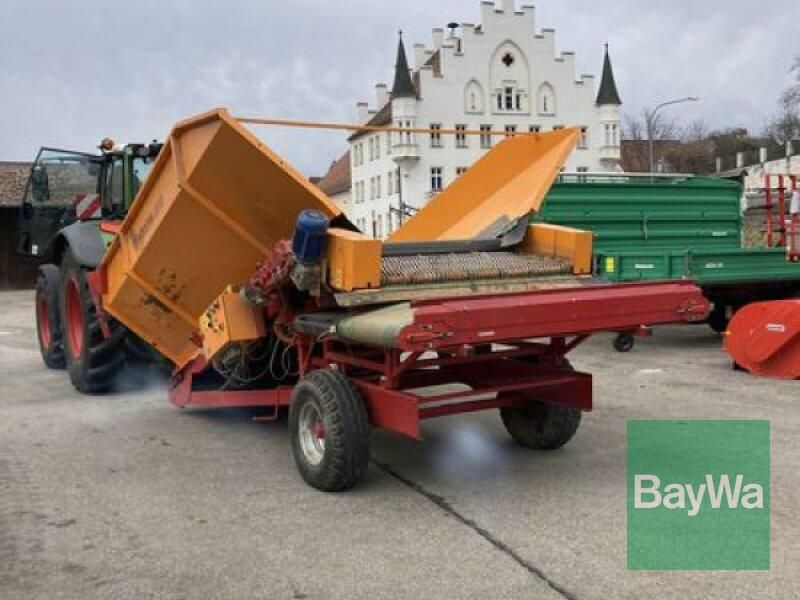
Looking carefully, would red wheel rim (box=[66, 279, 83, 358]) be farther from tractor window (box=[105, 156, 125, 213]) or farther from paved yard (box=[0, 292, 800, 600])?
paved yard (box=[0, 292, 800, 600])

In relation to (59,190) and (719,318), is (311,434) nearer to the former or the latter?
(59,190)

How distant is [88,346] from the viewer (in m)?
7.59

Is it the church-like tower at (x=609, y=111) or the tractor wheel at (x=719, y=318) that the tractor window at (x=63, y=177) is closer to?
the tractor wheel at (x=719, y=318)

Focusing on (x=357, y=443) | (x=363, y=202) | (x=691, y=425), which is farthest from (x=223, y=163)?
(x=363, y=202)

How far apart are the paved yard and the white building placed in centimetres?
4722

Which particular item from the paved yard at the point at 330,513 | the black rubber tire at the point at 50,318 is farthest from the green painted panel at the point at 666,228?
the black rubber tire at the point at 50,318

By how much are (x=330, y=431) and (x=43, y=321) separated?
6.32m

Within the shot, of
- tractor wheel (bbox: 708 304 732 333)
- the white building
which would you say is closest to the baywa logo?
tractor wheel (bbox: 708 304 732 333)

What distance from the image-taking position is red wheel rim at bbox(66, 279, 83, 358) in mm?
8273

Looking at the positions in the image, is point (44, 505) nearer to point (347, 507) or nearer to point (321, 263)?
point (347, 507)

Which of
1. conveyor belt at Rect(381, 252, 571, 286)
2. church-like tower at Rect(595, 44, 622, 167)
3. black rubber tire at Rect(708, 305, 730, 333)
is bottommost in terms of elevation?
black rubber tire at Rect(708, 305, 730, 333)

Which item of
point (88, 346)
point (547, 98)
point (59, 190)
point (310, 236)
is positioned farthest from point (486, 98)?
point (310, 236)

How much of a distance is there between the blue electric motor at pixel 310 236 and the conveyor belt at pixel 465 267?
1.34 feet

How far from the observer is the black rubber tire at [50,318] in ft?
29.6
